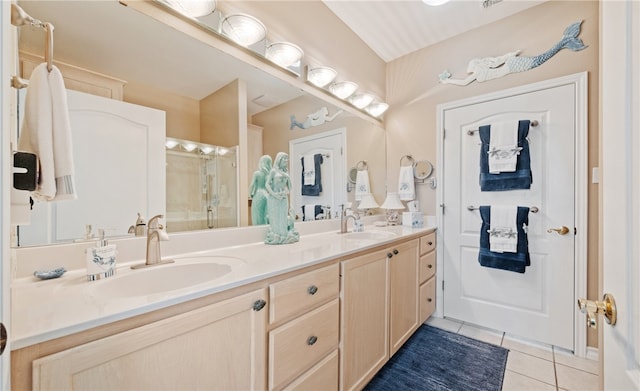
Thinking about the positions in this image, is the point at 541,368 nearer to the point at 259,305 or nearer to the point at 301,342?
the point at 301,342

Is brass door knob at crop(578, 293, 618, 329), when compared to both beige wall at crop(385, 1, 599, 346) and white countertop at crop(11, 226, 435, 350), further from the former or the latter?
beige wall at crop(385, 1, 599, 346)

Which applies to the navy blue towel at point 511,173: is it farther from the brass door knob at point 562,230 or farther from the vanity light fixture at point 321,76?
the vanity light fixture at point 321,76

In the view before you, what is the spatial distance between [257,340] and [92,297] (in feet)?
1.67

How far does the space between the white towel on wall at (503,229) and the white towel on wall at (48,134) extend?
2515 millimetres

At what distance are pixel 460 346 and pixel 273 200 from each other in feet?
5.87

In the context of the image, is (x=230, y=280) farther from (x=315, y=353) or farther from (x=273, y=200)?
(x=273, y=200)

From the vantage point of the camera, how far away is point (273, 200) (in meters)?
1.53

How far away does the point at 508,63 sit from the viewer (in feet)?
6.98

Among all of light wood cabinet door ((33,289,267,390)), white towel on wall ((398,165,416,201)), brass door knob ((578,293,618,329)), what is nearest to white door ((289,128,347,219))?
white towel on wall ((398,165,416,201))

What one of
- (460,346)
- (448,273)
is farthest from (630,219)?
(448,273)

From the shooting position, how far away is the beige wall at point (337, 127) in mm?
1711

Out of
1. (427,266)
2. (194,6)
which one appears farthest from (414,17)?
(427,266)

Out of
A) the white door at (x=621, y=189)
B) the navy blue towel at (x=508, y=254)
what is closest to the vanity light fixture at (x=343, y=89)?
the navy blue towel at (x=508, y=254)

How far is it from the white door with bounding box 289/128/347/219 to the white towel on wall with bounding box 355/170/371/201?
19cm
